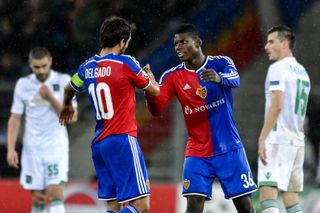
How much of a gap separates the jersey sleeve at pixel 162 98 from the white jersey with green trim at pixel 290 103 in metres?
1.00

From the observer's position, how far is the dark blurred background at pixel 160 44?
1142 centimetres

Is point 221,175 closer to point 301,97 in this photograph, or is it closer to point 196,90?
point 196,90

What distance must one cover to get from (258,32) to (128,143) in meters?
5.80

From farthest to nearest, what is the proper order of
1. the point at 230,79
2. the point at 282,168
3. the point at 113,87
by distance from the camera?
the point at 282,168, the point at 230,79, the point at 113,87

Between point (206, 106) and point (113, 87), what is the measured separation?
852 millimetres

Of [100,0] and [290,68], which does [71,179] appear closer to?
[100,0]

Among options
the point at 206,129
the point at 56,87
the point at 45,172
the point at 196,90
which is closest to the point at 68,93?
the point at 196,90

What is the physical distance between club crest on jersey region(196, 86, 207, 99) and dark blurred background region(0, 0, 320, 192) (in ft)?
13.1

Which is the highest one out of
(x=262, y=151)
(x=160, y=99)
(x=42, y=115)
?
(x=42, y=115)

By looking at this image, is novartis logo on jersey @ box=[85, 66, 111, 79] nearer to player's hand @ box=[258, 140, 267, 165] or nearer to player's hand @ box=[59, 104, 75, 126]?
player's hand @ box=[59, 104, 75, 126]

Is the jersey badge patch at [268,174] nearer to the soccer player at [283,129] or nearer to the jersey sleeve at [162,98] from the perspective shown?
the soccer player at [283,129]

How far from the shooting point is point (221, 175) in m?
7.12

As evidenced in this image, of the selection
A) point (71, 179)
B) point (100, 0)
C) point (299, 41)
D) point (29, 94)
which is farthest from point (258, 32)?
point (29, 94)

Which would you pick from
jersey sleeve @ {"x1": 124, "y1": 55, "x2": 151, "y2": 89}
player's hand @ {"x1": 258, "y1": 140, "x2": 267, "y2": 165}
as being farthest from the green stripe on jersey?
player's hand @ {"x1": 258, "y1": 140, "x2": 267, "y2": 165}
